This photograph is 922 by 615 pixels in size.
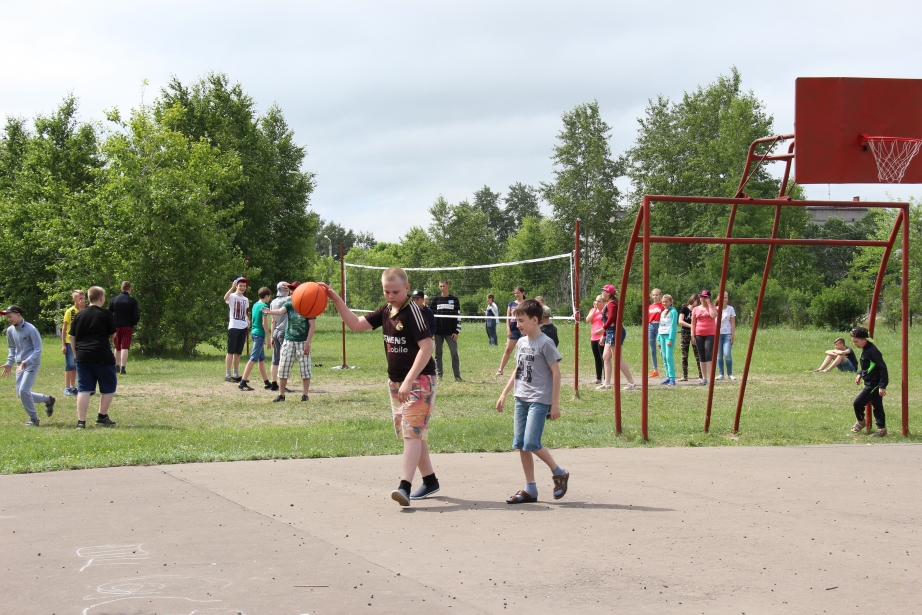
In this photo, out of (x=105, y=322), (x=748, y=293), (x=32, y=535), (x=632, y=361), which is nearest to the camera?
(x=32, y=535)

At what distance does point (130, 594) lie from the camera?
16.1ft

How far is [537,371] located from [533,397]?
0.21m

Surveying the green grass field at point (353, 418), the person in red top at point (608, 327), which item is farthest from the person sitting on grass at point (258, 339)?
the person in red top at point (608, 327)

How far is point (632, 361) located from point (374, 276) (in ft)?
30.2

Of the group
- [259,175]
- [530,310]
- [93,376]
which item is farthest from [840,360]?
[259,175]

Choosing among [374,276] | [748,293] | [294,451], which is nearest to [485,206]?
[748,293]

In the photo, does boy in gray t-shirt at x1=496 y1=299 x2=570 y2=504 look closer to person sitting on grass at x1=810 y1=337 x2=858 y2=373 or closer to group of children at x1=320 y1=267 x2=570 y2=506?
group of children at x1=320 y1=267 x2=570 y2=506

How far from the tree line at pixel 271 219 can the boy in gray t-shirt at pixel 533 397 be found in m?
19.2

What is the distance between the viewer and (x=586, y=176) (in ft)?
226

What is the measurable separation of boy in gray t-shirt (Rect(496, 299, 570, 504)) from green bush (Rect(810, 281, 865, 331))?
3714cm

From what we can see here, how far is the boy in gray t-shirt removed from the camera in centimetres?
730

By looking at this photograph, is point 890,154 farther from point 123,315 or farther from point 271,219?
point 271,219

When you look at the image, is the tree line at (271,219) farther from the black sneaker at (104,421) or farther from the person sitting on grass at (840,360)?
the black sneaker at (104,421)

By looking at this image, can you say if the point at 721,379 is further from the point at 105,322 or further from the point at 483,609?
the point at 483,609
